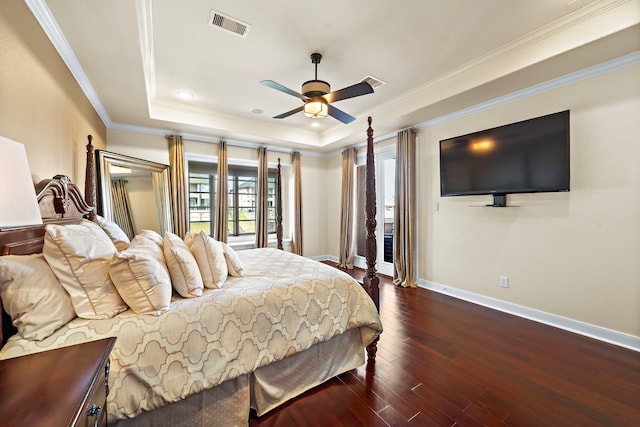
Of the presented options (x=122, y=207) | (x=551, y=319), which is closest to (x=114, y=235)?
(x=122, y=207)

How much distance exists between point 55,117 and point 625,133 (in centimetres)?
499

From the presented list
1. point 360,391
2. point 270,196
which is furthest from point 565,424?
point 270,196

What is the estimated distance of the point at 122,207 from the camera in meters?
3.54

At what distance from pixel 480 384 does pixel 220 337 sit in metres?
1.89

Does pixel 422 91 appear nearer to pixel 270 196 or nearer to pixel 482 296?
pixel 482 296

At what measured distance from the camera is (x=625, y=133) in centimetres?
243

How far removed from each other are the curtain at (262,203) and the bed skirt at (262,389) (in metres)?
3.31

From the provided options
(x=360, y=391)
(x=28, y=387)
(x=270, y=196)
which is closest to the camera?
(x=28, y=387)

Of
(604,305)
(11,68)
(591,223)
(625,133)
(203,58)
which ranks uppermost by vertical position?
(203,58)

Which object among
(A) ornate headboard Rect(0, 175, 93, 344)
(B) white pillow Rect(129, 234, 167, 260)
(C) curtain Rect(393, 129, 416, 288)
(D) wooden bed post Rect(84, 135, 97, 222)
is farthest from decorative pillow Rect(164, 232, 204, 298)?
(C) curtain Rect(393, 129, 416, 288)

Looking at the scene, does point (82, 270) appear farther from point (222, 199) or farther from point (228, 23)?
point (222, 199)

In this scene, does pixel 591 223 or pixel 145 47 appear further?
pixel 591 223

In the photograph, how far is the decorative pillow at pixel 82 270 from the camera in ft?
4.16

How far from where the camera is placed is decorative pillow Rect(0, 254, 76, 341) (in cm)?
110
